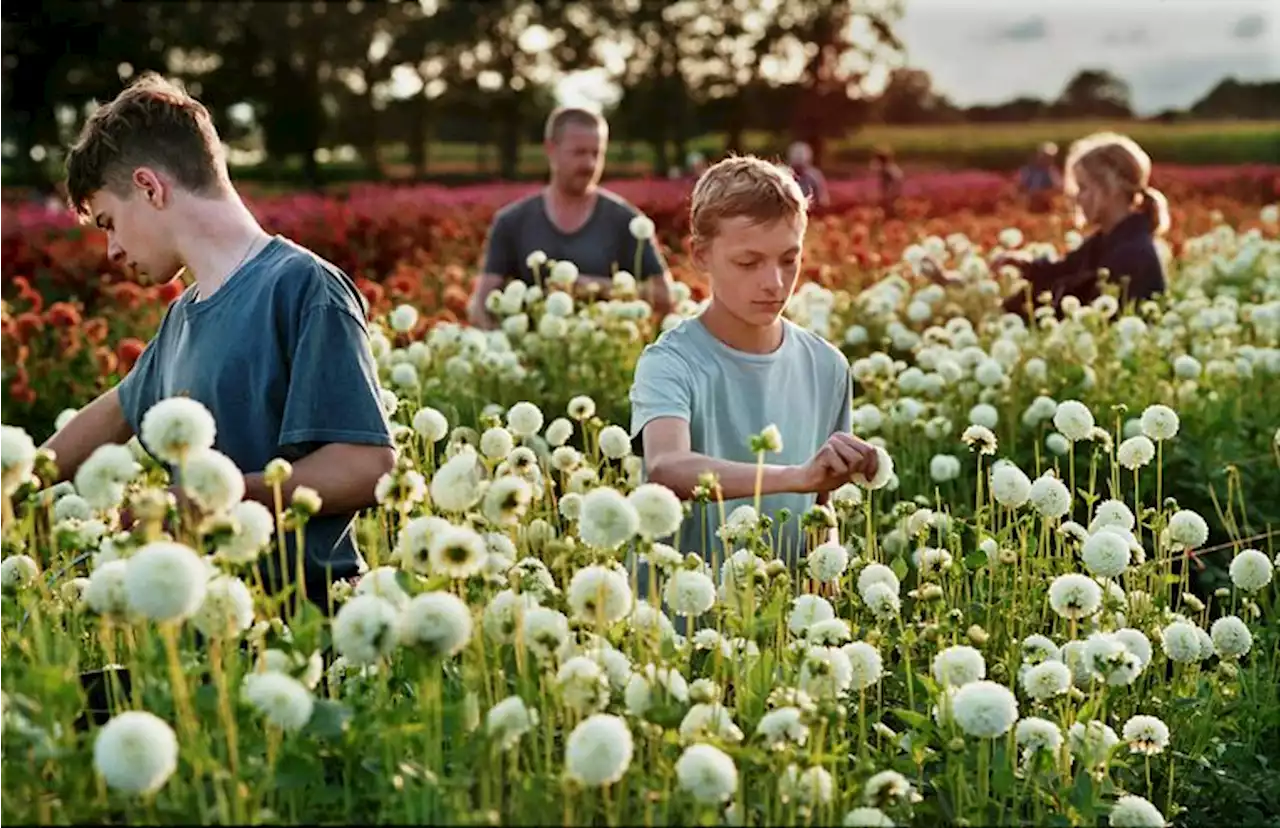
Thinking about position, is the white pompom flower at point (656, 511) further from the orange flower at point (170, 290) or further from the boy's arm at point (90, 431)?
the orange flower at point (170, 290)

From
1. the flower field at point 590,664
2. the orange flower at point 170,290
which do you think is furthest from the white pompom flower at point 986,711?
the orange flower at point 170,290

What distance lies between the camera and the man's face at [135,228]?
3.55 metres

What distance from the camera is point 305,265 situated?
3.63m

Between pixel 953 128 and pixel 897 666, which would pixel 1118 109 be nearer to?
pixel 953 128

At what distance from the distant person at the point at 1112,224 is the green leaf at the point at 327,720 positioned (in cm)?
596

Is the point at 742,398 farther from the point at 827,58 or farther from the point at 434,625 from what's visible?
the point at 827,58

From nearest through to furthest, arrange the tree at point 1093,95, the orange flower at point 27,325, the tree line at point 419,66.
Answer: the orange flower at point 27,325
the tree line at point 419,66
the tree at point 1093,95

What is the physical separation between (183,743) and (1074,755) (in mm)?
1711

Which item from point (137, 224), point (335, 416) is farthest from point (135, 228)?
point (335, 416)

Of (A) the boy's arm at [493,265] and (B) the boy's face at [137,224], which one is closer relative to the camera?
(B) the boy's face at [137,224]

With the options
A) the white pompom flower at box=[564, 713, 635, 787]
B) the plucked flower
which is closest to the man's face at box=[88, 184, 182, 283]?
the white pompom flower at box=[564, 713, 635, 787]

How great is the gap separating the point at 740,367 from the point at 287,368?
3.82 ft

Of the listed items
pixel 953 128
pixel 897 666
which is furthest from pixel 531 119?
pixel 897 666

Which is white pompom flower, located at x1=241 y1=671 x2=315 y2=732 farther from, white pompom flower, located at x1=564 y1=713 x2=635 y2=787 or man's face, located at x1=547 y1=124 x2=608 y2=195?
man's face, located at x1=547 y1=124 x2=608 y2=195
